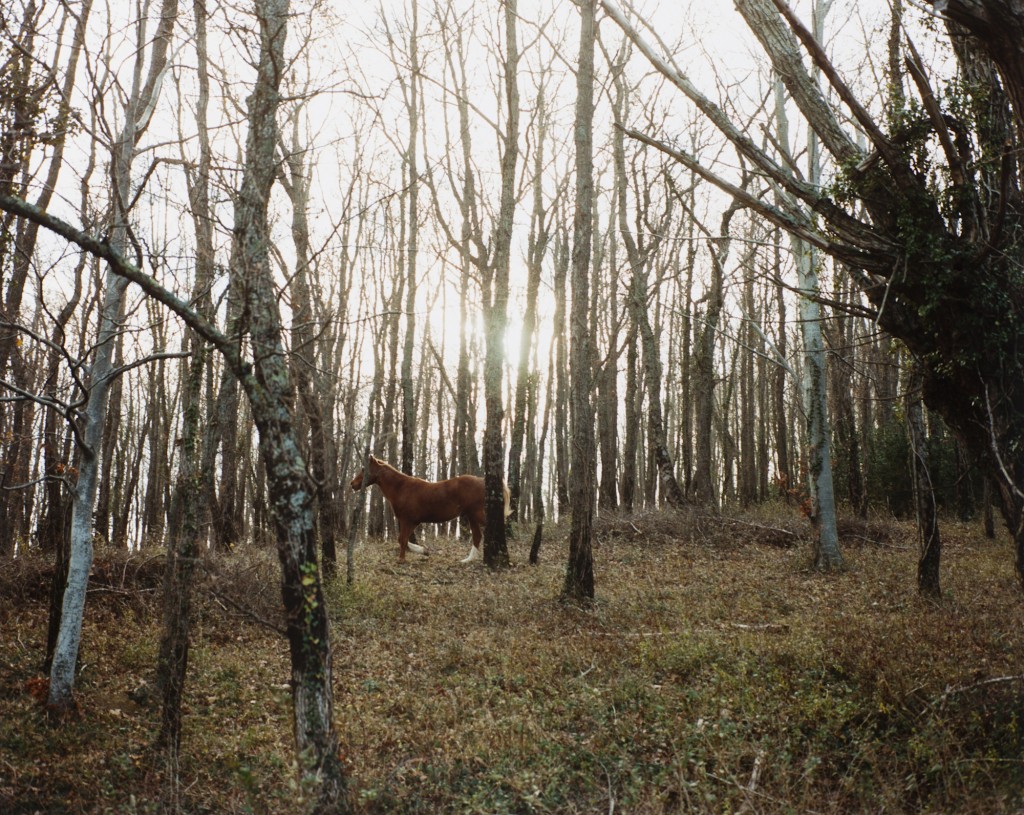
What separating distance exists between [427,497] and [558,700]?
8.30 metres

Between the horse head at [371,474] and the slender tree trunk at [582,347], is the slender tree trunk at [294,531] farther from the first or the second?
the horse head at [371,474]

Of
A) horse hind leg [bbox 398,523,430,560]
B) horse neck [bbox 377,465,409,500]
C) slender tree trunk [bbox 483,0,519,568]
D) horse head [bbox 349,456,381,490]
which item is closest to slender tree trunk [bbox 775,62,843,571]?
slender tree trunk [bbox 483,0,519,568]

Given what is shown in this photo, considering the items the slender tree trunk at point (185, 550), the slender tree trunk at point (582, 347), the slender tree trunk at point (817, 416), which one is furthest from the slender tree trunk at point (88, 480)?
the slender tree trunk at point (817, 416)

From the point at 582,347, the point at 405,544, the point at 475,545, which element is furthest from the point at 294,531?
the point at 475,545

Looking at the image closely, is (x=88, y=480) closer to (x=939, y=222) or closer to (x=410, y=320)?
(x=939, y=222)

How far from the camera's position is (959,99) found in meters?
5.50

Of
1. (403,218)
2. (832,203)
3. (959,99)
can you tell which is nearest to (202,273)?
(832,203)

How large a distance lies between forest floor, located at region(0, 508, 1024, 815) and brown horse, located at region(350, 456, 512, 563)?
3367 millimetres

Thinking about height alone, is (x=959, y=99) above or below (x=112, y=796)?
above

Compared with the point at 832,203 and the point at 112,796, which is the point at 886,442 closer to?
the point at 832,203

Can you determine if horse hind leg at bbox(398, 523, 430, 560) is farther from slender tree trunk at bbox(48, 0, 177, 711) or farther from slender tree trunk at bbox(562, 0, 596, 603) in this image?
slender tree trunk at bbox(48, 0, 177, 711)

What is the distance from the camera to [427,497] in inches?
587

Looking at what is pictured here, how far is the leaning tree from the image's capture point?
17.4 feet

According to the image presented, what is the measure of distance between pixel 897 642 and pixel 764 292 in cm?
2789
